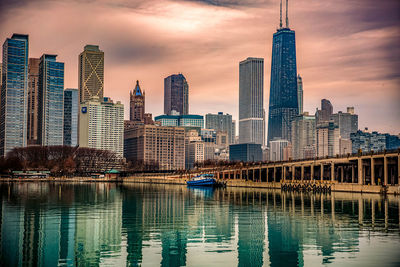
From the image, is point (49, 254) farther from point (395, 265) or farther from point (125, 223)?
point (395, 265)

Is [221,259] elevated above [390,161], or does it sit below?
below

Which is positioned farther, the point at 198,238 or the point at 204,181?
the point at 204,181

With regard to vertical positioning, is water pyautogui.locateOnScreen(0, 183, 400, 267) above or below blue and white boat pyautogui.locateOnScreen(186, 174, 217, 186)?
below

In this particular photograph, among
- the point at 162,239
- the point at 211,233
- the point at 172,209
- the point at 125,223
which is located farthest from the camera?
the point at 172,209

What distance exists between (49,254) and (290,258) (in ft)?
51.5

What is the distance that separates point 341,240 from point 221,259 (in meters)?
12.3

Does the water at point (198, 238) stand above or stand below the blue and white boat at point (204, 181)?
below

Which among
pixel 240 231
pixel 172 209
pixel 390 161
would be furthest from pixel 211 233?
pixel 390 161

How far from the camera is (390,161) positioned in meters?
119

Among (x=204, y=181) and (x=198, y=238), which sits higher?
(x=204, y=181)

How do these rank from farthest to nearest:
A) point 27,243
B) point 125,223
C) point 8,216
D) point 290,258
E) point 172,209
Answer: point 172,209
point 8,216
point 125,223
point 27,243
point 290,258

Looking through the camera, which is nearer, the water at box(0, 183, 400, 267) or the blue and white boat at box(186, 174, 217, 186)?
the water at box(0, 183, 400, 267)

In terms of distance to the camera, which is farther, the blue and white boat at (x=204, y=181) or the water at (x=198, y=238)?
the blue and white boat at (x=204, y=181)

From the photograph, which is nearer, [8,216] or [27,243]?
[27,243]
